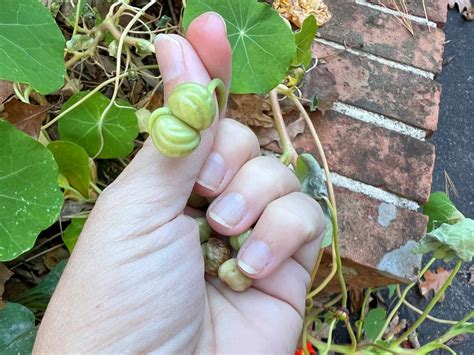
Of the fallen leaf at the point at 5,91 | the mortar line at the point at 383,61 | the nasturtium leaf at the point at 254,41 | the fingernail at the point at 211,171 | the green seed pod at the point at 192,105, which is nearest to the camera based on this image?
the green seed pod at the point at 192,105

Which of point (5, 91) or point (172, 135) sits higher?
point (172, 135)

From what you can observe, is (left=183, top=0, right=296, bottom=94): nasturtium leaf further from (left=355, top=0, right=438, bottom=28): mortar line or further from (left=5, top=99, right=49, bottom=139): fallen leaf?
(left=355, top=0, right=438, bottom=28): mortar line

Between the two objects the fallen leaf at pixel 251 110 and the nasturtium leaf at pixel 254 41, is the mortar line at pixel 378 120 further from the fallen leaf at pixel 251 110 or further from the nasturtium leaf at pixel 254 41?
the nasturtium leaf at pixel 254 41

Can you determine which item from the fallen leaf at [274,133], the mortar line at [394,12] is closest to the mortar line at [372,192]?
the fallen leaf at [274,133]

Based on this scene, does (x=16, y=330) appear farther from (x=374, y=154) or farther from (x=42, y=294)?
(x=374, y=154)

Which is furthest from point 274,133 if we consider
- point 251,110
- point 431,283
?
point 431,283
